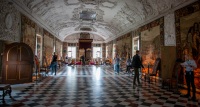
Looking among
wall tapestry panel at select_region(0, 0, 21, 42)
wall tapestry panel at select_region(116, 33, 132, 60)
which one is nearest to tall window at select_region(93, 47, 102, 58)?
wall tapestry panel at select_region(116, 33, 132, 60)

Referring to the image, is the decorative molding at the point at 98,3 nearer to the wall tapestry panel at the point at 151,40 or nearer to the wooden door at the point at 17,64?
the wall tapestry panel at the point at 151,40

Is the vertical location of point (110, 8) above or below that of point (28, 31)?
above

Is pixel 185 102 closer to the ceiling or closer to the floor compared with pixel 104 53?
closer to the floor

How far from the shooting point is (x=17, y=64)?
964 centimetres

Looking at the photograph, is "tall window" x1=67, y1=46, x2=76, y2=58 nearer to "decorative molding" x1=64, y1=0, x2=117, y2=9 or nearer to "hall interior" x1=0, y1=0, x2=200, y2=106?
"hall interior" x1=0, y1=0, x2=200, y2=106

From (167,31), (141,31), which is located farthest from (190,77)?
(141,31)

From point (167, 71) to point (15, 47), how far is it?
8.95 m

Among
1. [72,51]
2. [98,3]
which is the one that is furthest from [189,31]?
[72,51]

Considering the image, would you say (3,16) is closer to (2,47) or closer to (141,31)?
(2,47)

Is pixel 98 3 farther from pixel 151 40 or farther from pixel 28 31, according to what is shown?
pixel 28 31

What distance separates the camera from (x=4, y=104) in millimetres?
5520

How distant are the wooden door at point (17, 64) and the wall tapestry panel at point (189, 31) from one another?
9.10m

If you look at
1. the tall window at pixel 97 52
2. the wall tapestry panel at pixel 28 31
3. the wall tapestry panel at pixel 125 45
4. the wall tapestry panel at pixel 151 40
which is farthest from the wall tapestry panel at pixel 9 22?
the tall window at pixel 97 52

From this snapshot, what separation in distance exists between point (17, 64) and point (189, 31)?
9.85 m
